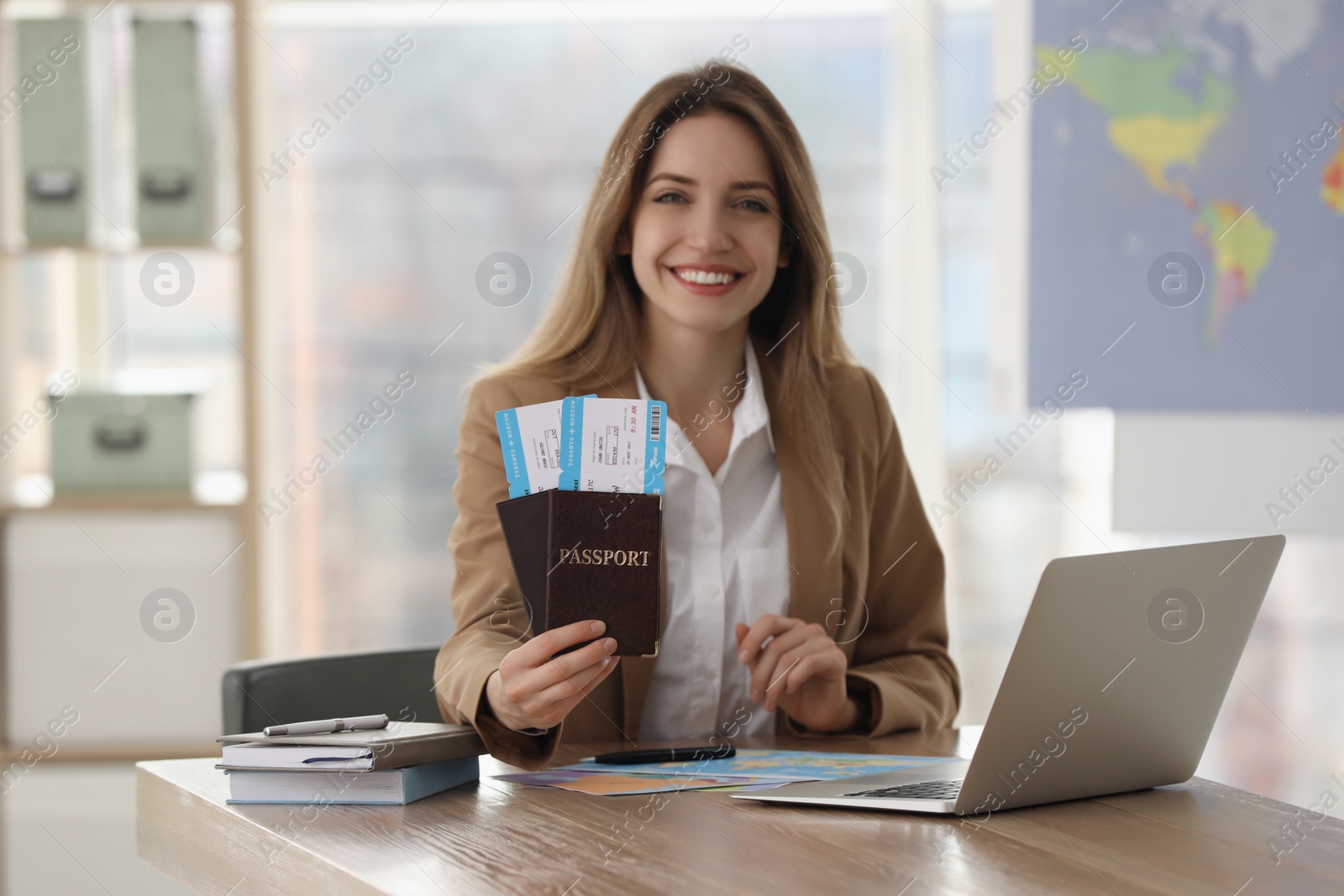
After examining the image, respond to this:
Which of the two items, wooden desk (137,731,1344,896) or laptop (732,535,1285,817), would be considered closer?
wooden desk (137,731,1344,896)

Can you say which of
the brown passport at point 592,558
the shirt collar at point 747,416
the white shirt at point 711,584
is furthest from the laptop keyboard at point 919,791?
the shirt collar at point 747,416

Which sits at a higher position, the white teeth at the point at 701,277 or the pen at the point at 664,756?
the white teeth at the point at 701,277

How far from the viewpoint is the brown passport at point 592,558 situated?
1.21m

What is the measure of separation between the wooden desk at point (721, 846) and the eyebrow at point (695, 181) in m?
0.96

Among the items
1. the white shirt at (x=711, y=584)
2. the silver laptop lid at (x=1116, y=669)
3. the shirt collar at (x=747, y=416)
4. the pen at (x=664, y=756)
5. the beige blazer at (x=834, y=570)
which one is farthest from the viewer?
the shirt collar at (x=747, y=416)

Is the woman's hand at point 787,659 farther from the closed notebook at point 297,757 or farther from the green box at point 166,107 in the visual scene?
the green box at point 166,107

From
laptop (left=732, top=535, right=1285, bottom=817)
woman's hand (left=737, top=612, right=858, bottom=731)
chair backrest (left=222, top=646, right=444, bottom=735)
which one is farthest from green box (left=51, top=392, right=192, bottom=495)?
laptop (left=732, top=535, right=1285, bottom=817)

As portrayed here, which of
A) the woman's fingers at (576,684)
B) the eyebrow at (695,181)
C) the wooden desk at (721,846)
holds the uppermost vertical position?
the eyebrow at (695,181)

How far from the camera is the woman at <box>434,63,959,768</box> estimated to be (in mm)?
1722

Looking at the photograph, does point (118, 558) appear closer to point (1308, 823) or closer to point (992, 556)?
point (992, 556)

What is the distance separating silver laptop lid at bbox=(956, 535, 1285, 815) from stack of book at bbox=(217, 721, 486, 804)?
0.51m

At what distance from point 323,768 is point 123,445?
210 centimetres

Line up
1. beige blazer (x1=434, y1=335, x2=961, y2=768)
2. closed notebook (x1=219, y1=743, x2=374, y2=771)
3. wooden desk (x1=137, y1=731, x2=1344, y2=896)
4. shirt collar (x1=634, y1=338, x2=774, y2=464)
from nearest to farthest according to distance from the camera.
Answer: wooden desk (x1=137, y1=731, x2=1344, y2=896), closed notebook (x1=219, y1=743, x2=374, y2=771), beige blazer (x1=434, y1=335, x2=961, y2=768), shirt collar (x1=634, y1=338, x2=774, y2=464)

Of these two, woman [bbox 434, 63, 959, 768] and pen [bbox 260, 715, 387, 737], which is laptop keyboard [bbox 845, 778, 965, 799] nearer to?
woman [bbox 434, 63, 959, 768]
